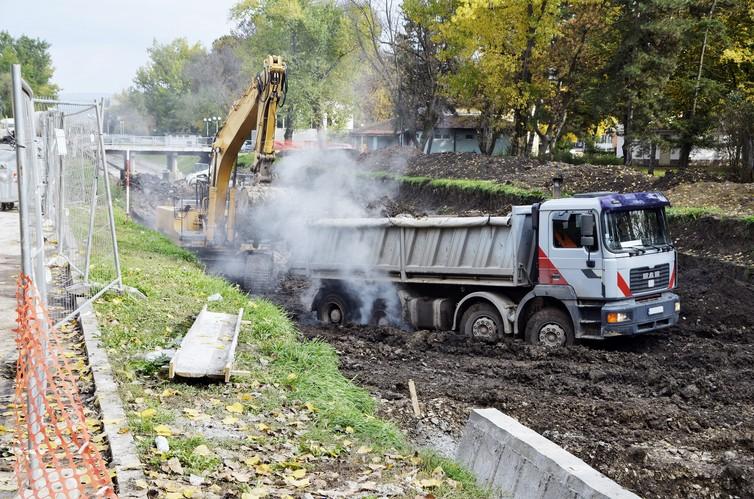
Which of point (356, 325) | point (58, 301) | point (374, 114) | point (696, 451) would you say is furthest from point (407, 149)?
point (696, 451)

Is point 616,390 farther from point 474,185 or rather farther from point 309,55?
point 309,55

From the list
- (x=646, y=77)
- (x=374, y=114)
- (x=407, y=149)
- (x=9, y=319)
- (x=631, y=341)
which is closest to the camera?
(x=9, y=319)

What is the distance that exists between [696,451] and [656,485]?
1.25m

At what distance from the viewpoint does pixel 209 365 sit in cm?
885

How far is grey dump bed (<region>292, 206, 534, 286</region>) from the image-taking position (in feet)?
45.6

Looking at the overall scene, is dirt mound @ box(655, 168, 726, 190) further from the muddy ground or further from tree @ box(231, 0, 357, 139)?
tree @ box(231, 0, 357, 139)

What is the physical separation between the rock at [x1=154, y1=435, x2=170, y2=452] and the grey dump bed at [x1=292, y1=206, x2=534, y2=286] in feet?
27.0

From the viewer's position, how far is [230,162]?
21.9 m

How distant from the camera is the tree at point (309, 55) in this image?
71562mm

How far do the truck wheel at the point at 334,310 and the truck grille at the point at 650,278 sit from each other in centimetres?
577

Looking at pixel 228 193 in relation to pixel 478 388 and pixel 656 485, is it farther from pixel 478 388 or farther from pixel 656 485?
pixel 656 485

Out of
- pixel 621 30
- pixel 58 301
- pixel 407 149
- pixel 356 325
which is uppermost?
pixel 621 30

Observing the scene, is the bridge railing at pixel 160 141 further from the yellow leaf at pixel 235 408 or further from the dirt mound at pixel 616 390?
the yellow leaf at pixel 235 408

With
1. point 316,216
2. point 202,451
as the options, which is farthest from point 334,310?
point 202,451
